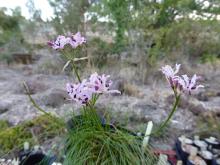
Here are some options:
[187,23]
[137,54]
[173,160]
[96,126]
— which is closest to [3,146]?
[173,160]

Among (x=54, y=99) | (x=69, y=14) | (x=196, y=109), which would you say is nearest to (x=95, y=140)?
(x=196, y=109)

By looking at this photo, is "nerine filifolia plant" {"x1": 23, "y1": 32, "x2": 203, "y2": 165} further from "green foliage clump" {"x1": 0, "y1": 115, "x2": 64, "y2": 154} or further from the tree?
the tree

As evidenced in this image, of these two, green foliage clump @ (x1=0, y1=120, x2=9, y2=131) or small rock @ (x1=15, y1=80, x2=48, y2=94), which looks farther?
small rock @ (x1=15, y1=80, x2=48, y2=94)

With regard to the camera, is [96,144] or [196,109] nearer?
[96,144]

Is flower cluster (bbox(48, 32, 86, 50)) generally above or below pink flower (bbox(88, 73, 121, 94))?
above

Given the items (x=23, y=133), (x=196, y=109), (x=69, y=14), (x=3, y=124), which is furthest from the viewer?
(x=69, y=14)

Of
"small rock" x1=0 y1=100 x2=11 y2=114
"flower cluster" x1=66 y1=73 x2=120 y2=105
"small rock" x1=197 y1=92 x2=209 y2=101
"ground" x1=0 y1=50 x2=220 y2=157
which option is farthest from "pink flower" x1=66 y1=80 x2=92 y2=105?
"small rock" x1=197 y1=92 x2=209 y2=101

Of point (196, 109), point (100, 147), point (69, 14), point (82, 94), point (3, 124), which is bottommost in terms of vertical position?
point (3, 124)

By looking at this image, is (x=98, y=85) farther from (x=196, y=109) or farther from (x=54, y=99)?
(x=54, y=99)

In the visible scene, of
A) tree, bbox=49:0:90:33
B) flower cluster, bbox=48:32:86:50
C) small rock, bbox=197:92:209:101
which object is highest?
tree, bbox=49:0:90:33

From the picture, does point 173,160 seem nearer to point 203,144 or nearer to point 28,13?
point 203,144

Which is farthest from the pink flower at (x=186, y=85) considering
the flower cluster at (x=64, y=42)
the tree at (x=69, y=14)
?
the tree at (x=69, y=14)

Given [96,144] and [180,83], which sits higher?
[180,83]
